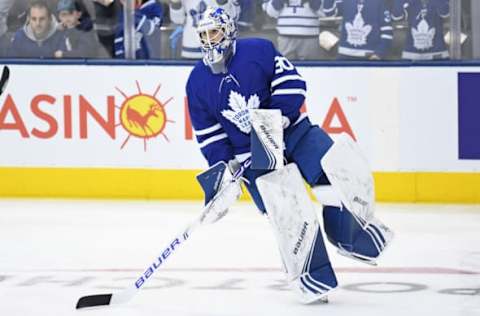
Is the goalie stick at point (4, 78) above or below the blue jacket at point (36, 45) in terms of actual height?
below

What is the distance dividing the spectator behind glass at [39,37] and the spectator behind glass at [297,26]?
1.42 metres

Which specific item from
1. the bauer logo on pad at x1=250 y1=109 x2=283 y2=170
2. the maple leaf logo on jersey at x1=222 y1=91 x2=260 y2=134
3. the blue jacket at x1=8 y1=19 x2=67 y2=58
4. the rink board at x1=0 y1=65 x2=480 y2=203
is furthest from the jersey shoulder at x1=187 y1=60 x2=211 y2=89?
the blue jacket at x1=8 y1=19 x2=67 y2=58

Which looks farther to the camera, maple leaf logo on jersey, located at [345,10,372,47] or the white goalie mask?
maple leaf logo on jersey, located at [345,10,372,47]

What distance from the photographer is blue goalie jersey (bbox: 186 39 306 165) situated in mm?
4629

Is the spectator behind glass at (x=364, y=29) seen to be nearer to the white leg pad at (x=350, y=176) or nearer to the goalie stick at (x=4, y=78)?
the goalie stick at (x=4, y=78)

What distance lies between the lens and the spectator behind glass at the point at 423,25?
7.80 metres

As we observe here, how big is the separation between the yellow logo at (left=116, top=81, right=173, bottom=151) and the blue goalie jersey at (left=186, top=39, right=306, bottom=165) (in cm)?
320

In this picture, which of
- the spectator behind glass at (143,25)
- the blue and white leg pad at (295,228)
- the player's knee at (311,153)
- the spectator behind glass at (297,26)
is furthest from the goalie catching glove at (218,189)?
the spectator behind glass at (143,25)

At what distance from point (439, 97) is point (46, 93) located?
2.50 meters

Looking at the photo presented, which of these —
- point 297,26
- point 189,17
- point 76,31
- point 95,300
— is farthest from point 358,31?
point 95,300

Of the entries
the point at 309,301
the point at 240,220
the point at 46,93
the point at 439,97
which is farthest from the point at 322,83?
the point at 309,301

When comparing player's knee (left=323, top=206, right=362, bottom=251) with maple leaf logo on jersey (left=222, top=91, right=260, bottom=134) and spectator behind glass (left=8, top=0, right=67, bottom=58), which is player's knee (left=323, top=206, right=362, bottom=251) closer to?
maple leaf logo on jersey (left=222, top=91, right=260, bottom=134)

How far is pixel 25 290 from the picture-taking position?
4918mm

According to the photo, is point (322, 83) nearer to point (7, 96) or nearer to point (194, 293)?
point (7, 96)
